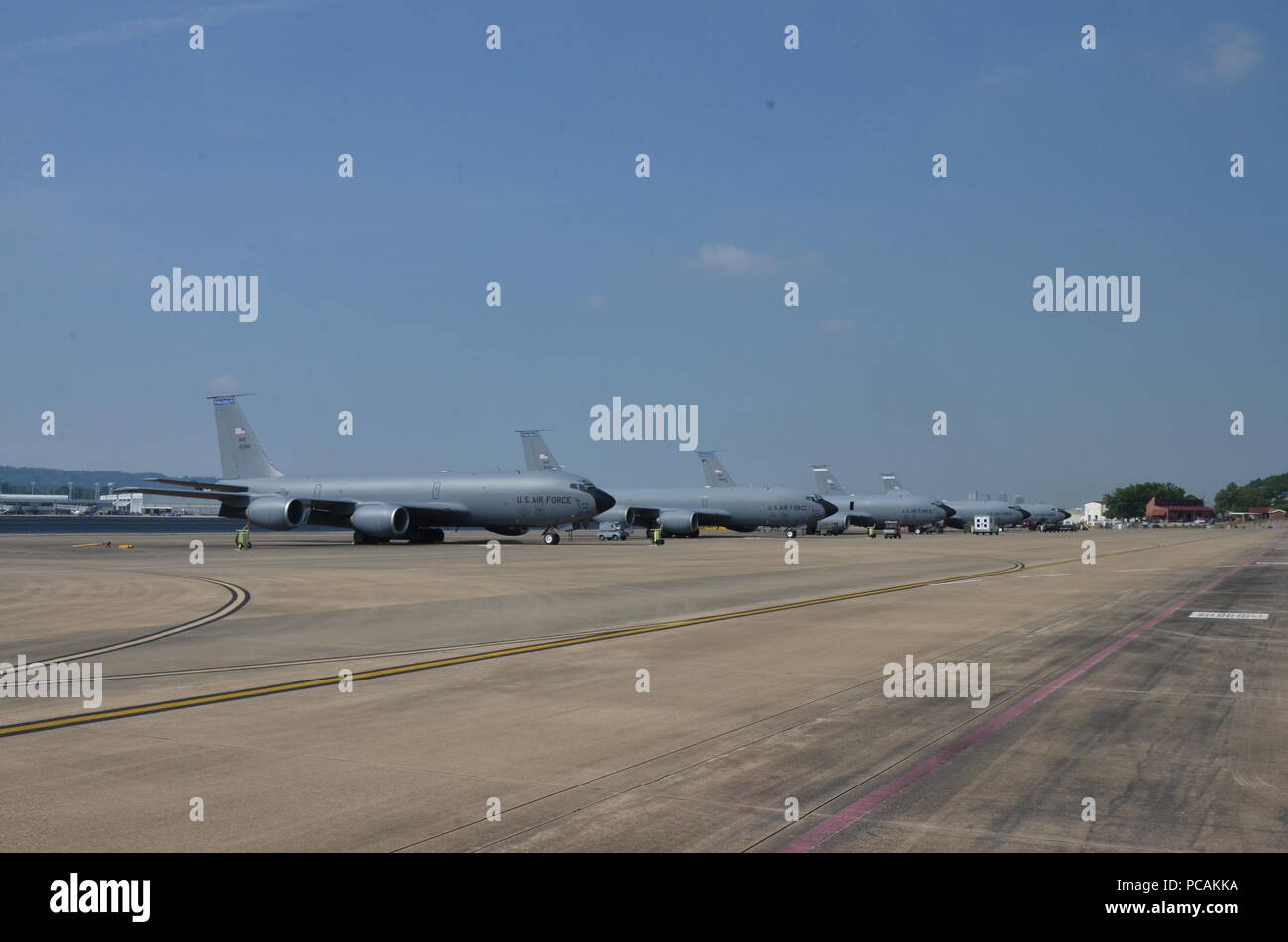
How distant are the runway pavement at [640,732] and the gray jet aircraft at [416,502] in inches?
1557

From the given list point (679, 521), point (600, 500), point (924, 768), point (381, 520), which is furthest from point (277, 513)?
point (924, 768)

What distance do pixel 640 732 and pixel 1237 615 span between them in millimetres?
17387

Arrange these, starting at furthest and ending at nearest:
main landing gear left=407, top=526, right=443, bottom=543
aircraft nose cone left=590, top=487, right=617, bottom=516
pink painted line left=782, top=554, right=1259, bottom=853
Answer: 1. main landing gear left=407, top=526, right=443, bottom=543
2. aircraft nose cone left=590, top=487, right=617, bottom=516
3. pink painted line left=782, top=554, right=1259, bottom=853

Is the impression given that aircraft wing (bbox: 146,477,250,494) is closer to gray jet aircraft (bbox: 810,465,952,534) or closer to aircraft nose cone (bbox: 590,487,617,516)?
aircraft nose cone (bbox: 590,487,617,516)

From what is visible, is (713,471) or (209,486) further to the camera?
(713,471)

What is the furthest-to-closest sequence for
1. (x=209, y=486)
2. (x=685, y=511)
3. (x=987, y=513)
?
(x=987, y=513)
(x=685, y=511)
(x=209, y=486)

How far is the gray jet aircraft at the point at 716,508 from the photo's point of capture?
88.6m

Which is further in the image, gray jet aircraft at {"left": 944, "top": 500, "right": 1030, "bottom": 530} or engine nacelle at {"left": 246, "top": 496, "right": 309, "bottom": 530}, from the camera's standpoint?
gray jet aircraft at {"left": 944, "top": 500, "right": 1030, "bottom": 530}

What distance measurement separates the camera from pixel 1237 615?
70.0 ft

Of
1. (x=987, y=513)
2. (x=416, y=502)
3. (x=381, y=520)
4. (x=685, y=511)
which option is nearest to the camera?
(x=381, y=520)

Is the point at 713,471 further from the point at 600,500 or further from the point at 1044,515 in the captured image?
the point at 1044,515

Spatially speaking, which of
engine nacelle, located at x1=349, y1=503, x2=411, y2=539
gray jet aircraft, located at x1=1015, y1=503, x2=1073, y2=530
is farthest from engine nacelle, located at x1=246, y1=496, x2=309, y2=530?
gray jet aircraft, located at x1=1015, y1=503, x2=1073, y2=530

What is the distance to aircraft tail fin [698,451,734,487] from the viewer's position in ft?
336

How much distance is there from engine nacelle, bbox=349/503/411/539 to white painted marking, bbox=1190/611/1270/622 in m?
48.0
